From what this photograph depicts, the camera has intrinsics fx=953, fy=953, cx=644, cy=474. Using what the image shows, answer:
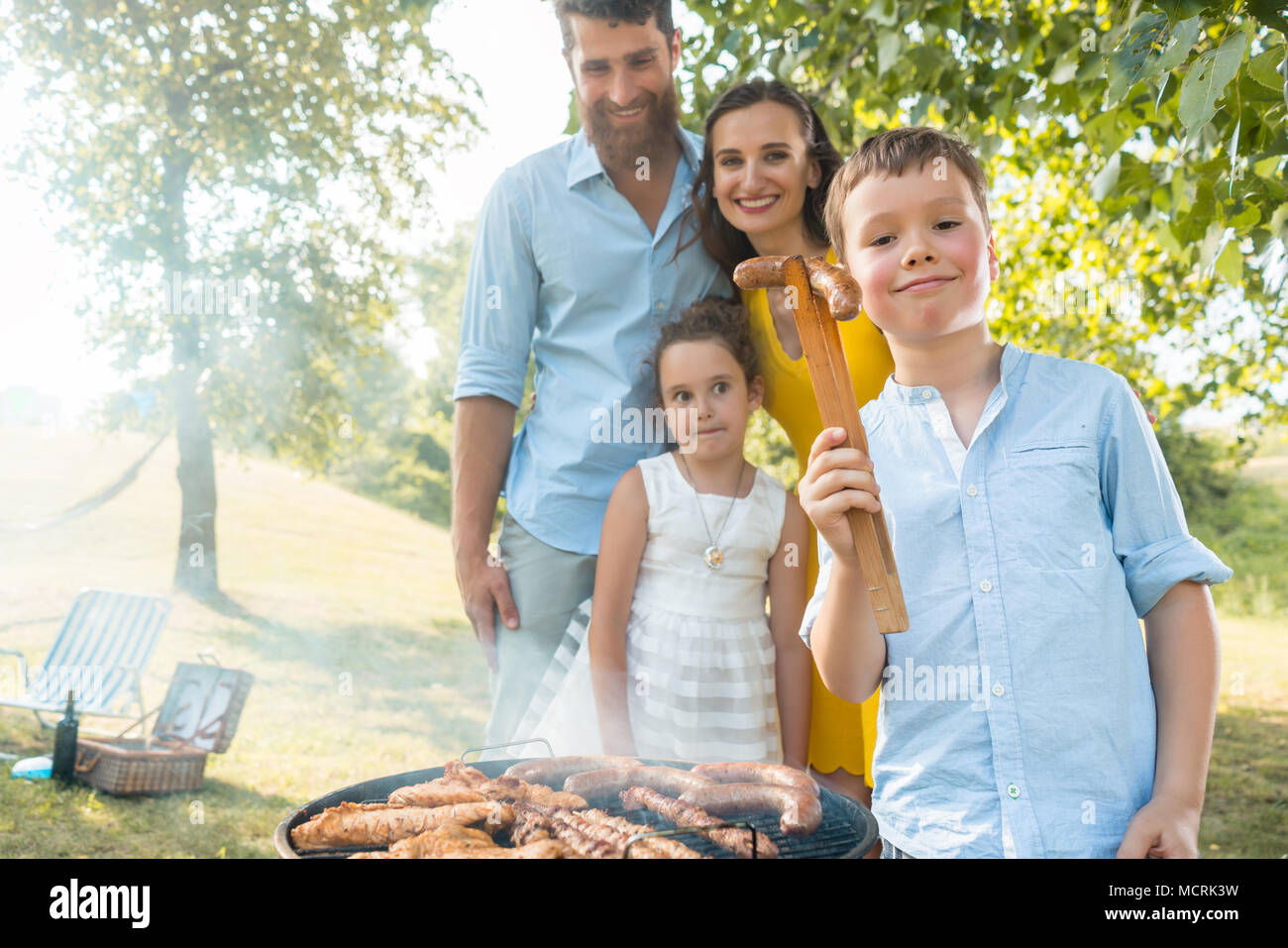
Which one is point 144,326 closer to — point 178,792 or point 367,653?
point 367,653

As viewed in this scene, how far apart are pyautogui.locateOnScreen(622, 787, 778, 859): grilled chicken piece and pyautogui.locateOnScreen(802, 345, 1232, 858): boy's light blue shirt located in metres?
0.34

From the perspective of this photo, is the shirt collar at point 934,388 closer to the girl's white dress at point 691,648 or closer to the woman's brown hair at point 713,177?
the girl's white dress at point 691,648

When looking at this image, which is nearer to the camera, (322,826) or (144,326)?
(322,826)

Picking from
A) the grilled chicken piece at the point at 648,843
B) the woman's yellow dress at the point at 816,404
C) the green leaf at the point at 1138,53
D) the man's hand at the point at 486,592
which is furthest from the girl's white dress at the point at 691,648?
the green leaf at the point at 1138,53

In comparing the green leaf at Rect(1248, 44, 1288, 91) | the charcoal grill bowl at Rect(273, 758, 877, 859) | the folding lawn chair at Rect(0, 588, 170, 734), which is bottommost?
the folding lawn chair at Rect(0, 588, 170, 734)

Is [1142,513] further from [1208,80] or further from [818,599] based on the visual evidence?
[1208,80]

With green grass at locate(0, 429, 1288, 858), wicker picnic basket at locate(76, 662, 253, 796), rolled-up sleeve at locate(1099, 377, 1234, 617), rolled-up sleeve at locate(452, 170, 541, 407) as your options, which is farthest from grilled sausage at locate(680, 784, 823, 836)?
wicker picnic basket at locate(76, 662, 253, 796)

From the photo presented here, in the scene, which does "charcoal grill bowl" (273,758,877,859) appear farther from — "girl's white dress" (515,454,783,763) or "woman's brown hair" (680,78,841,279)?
"woman's brown hair" (680,78,841,279)

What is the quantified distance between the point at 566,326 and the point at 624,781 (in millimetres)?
1420

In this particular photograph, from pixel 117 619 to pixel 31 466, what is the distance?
1002 cm

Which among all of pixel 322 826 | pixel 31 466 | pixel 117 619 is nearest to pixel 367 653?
pixel 117 619

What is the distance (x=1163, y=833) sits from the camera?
148cm

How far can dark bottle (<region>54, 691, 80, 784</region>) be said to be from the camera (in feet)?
21.3
